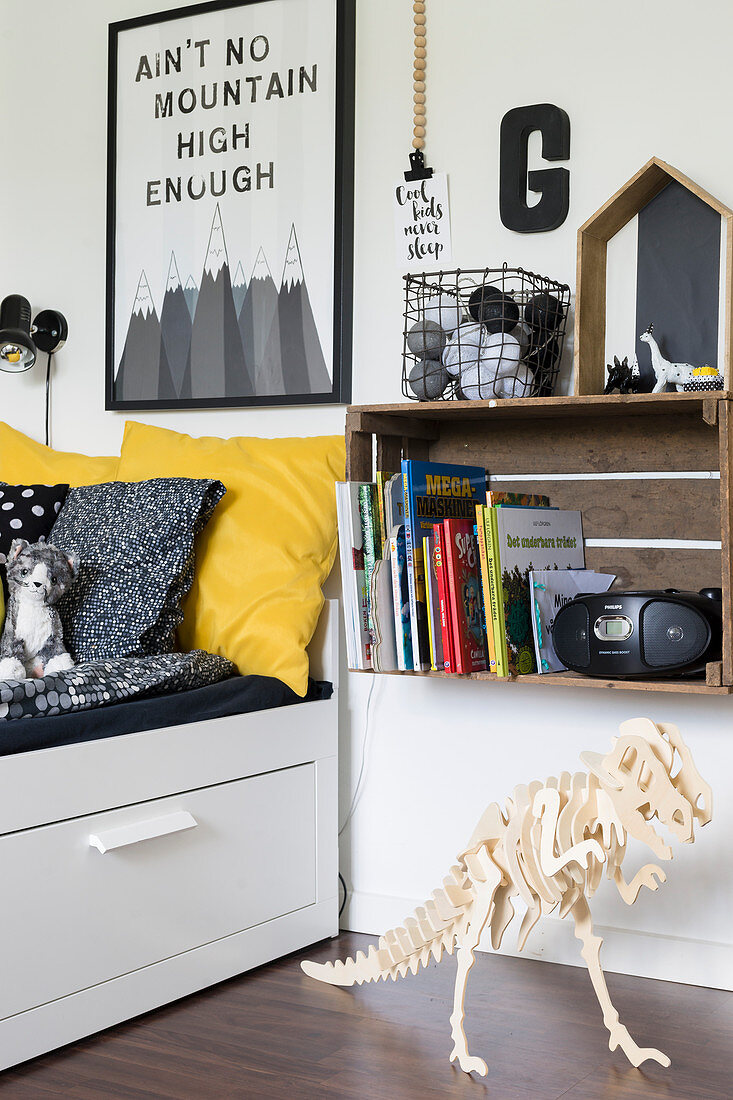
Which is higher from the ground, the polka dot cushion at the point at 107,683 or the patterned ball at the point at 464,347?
the patterned ball at the point at 464,347

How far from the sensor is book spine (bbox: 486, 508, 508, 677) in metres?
1.77

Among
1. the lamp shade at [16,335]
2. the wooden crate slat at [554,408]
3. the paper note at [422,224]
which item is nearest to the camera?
the wooden crate slat at [554,408]

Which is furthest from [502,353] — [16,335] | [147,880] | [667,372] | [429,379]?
[16,335]

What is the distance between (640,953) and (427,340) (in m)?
1.10

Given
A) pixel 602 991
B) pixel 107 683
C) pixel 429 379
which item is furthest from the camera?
pixel 429 379

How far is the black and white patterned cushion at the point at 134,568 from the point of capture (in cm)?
190

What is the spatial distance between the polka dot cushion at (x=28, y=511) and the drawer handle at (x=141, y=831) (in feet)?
1.90

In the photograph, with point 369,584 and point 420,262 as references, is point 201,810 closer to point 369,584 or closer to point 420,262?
point 369,584

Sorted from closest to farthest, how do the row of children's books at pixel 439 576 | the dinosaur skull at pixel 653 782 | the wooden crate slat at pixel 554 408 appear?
the dinosaur skull at pixel 653 782
the wooden crate slat at pixel 554 408
the row of children's books at pixel 439 576

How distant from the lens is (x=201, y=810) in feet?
6.00

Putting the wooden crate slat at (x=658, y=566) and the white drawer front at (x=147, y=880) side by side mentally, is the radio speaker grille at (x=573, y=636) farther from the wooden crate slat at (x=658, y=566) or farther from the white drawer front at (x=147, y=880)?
the white drawer front at (x=147, y=880)

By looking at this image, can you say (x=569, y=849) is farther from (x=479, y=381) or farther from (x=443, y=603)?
(x=479, y=381)

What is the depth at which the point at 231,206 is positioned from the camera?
2299 millimetres

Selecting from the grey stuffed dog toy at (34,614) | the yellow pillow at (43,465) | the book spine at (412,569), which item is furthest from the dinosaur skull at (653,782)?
the yellow pillow at (43,465)
